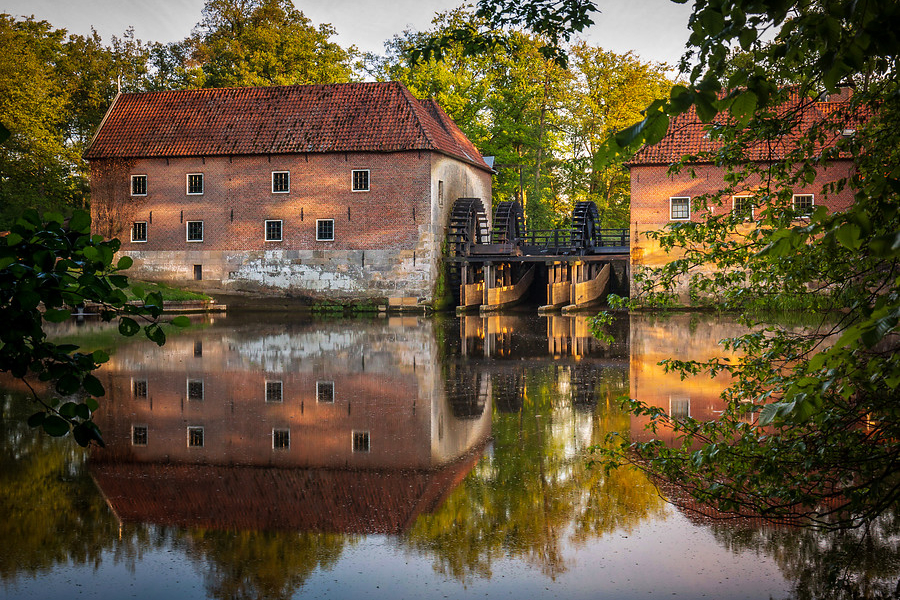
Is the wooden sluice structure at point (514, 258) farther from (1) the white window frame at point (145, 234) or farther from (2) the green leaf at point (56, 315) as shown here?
(2) the green leaf at point (56, 315)

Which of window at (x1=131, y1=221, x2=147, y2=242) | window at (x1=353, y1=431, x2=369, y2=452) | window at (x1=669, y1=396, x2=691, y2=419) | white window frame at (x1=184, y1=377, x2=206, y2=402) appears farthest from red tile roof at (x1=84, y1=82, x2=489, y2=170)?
window at (x1=353, y1=431, x2=369, y2=452)

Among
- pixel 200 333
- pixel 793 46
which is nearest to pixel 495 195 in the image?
pixel 200 333

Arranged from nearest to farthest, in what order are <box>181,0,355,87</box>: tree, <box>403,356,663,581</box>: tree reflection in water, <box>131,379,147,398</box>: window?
<box>403,356,663,581</box>: tree reflection in water → <box>131,379,147,398</box>: window → <box>181,0,355,87</box>: tree

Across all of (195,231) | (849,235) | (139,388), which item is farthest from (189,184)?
(849,235)

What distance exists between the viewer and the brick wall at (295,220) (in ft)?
106

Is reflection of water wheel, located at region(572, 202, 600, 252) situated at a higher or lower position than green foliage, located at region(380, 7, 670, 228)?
lower

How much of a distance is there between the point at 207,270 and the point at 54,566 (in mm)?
29779

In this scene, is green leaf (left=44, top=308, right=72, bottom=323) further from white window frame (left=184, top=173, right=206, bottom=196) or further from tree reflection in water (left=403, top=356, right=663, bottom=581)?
white window frame (left=184, top=173, right=206, bottom=196)

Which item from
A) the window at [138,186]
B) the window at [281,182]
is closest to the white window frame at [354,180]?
the window at [281,182]

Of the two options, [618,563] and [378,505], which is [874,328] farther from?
[378,505]

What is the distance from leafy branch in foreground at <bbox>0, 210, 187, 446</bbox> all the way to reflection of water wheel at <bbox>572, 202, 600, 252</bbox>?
1182 inches

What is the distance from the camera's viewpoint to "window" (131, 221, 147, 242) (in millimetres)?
34844

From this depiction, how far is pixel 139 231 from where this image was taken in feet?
115

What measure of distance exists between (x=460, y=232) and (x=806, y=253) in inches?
1162
